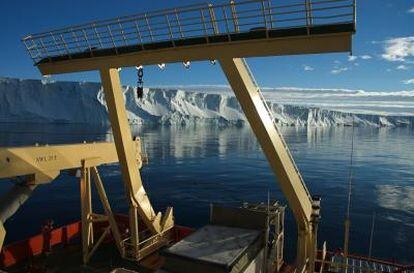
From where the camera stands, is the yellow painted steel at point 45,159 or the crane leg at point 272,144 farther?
the yellow painted steel at point 45,159

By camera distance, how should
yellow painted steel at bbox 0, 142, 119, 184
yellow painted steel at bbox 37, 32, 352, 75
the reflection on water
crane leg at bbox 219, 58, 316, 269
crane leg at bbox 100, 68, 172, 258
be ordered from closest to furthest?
yellow painted steel at bbox 37, 32, 352, 75
crane leg at bbox 219, 58, 316, 269
yellow painted steel at bbox 0, 142, 119, 184
crane leg at bbox 100, 68, 172, 258
the reflection on water

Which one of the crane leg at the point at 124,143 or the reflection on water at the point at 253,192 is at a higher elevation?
the crane leg at the point at 124,143

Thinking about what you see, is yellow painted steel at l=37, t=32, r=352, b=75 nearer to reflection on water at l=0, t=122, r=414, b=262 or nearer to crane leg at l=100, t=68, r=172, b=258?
crane leg at l=100, t=68, r=172, b=258

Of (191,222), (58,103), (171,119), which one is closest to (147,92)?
(171,119)

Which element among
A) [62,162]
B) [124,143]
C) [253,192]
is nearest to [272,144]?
[124,143]

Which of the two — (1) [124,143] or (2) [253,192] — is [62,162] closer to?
(1) [124,143]

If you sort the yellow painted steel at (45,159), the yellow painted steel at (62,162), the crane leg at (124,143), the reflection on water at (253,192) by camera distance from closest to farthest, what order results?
the yellow painted steel at (45,159) → the yellow painted steel at (62,162) → the crane leg at (124,143) → the reflection on water at (253,192)

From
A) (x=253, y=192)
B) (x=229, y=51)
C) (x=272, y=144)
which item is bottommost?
(x=253, y=192)

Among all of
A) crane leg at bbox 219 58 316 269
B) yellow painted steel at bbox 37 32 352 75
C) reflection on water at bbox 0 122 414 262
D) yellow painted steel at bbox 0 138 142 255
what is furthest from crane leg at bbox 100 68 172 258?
reflection on water at bbox 0 122 414 262

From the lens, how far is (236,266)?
1216cm

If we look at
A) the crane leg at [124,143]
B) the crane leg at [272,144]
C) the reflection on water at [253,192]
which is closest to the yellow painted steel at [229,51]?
the crane leg at [272,144]

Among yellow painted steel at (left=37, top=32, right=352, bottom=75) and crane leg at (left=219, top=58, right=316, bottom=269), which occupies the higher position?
yellow painted steel at (left=37, top=32, right=352, bottom=75)

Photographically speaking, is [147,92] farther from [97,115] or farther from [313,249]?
[313,249]

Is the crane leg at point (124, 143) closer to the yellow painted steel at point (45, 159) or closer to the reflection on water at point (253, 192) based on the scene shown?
the yellow painted steel at point (45, 159)
